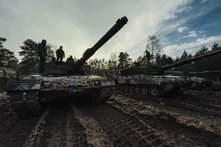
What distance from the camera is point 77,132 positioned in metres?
5.99

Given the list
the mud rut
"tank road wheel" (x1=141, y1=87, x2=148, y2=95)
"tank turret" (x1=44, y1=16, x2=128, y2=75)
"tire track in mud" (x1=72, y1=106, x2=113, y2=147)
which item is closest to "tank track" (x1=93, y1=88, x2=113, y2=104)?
"tank turret" (x1=44, y1=16, x2=128, y2=75)

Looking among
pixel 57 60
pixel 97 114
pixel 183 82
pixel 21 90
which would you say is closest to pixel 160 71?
pixel 183 82

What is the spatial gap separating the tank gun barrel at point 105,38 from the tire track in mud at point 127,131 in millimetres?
2555

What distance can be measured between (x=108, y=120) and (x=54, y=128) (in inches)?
58.9

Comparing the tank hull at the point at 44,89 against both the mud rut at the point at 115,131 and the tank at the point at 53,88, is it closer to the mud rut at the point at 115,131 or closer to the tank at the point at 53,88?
the tank at the point at 53,88

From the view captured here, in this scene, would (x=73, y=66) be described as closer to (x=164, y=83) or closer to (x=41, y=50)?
(x=41, y=50)

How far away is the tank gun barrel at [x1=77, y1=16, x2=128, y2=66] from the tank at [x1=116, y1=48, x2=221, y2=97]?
3557mm

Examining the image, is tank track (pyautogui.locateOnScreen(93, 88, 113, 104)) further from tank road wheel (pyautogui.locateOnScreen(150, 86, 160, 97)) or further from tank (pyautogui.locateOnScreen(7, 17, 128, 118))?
tank road wheel (pyautogui.locateOnScreen(150, 86, 160, 97))

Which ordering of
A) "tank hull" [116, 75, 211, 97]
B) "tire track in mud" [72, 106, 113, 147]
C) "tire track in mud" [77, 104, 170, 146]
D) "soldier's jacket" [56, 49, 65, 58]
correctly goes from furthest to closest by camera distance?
"tank hull" [116, 75, 211, 97] → "soldier's jacket" [56, 49, 65, 58] → "tire track in mud" [72, 106, 113, 147] → "tire track in mud" [77, 104, 170, 146]

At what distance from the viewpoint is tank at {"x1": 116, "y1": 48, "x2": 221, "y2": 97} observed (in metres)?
12.0

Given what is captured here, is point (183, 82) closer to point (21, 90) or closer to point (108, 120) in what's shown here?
point (108, 120)

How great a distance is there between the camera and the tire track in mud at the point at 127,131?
194 inches

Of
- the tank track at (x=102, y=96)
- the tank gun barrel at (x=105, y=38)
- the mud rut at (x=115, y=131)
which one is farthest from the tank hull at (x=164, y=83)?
the mud rut at (x=115, y=131)

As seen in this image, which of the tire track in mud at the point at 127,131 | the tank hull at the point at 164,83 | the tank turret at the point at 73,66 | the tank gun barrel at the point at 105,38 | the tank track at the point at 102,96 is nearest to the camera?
the tire track in mud at the point at 127,131
